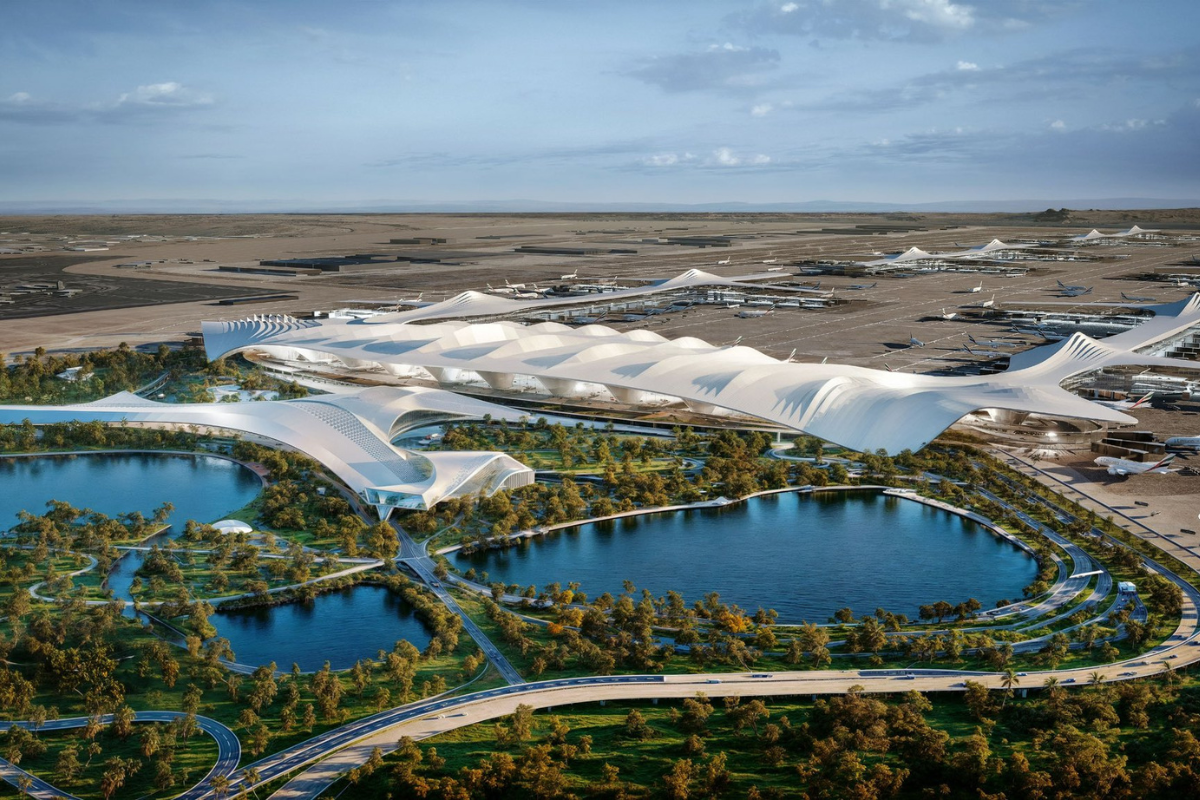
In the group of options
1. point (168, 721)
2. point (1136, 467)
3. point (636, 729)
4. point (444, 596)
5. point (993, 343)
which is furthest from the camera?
point (993, 343)

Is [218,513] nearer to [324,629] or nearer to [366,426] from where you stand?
[366,426]

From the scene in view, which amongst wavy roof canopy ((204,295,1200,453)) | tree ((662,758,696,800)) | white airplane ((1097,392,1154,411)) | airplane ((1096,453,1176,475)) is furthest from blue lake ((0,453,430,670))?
white airplane ((1097,392,1154,411))

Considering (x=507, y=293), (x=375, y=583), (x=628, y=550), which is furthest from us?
(x=507, y=293)

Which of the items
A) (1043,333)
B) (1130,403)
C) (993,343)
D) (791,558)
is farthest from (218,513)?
(1043,333)

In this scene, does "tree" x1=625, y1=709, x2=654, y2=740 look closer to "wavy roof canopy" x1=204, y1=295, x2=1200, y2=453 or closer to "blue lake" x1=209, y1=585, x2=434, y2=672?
"blue lake" x1=209, y1=585, x2=434, y2=672

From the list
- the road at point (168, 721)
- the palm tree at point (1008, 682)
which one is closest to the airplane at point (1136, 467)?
the palm tree at point (1008, 682)

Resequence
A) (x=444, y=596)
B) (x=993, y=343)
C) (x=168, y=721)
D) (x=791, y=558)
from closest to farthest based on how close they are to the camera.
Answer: (x=168, y=721), (x=444, y=596), (x=791, y=558), (x=993, y=343)

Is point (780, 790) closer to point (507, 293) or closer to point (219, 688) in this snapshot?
point (219, 688)

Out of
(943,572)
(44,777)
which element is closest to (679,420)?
(943,572)
